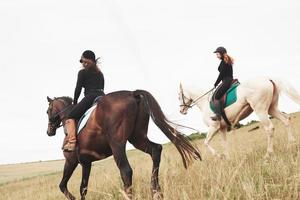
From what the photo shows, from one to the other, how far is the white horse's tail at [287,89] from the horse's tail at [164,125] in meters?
6.22

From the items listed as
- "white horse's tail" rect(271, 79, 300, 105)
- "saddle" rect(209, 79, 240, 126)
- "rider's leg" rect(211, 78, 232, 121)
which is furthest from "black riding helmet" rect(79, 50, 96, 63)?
"white horse's tail" rect(271, 79, 300, 105)

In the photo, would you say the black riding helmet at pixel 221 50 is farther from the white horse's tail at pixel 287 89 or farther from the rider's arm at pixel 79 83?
the rider's arm at pixel 79 83

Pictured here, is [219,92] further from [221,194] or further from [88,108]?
[221,194]

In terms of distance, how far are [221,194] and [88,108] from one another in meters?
4.05

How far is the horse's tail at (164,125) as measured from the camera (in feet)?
22.7

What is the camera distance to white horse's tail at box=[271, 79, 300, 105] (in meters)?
12.4

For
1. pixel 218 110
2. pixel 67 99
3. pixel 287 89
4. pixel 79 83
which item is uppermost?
pixel 79 83

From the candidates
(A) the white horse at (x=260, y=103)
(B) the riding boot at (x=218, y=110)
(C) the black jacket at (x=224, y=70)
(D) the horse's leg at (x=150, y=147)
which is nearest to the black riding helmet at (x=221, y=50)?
(C) the black jacket at (x=224, y=70)

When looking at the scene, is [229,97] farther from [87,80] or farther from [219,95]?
[87,80]

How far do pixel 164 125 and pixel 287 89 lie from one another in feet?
21.6

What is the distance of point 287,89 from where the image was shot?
12508mm

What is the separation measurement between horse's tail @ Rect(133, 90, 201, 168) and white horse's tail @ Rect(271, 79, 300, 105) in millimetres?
6220

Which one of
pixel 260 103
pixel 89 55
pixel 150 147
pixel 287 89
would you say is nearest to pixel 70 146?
pixel 150 147

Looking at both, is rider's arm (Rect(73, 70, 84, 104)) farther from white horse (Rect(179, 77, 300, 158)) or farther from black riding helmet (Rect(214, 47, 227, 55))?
black riding helmet (Rect(214, 47, 227, 55))
